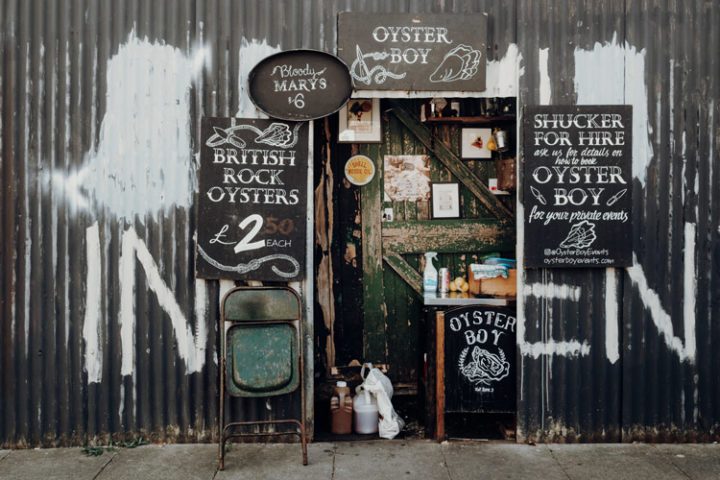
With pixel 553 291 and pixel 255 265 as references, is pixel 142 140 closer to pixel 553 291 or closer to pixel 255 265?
pixel 255 265

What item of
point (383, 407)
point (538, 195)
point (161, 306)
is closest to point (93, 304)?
point (161, 306)

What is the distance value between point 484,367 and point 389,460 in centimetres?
112

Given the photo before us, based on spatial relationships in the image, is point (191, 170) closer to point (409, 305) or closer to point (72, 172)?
point (72, 172)

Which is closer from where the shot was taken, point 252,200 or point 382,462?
point 382,462

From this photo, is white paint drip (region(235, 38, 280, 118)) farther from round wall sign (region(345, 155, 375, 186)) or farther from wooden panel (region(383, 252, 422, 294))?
wooden panel (region(383, 252, 422, 294))

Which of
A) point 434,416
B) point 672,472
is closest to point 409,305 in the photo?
point 434,416

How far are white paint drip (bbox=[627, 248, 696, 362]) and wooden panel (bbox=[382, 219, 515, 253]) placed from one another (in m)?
1.26

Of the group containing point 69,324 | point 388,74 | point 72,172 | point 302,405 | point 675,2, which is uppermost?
point 675,2

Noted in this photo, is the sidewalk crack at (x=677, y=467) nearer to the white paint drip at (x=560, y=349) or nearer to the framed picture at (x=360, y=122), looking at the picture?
the white paint drip at (x=560, y=349)

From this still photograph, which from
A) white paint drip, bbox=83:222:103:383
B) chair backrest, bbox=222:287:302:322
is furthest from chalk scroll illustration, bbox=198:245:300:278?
white paint drip, bbox=83:222:103:383

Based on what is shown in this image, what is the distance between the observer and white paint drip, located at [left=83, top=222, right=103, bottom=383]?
5.05m

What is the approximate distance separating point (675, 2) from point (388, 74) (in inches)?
96.5

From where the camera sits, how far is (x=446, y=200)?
Result: 6.20 metres

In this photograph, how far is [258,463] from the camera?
4730mm
